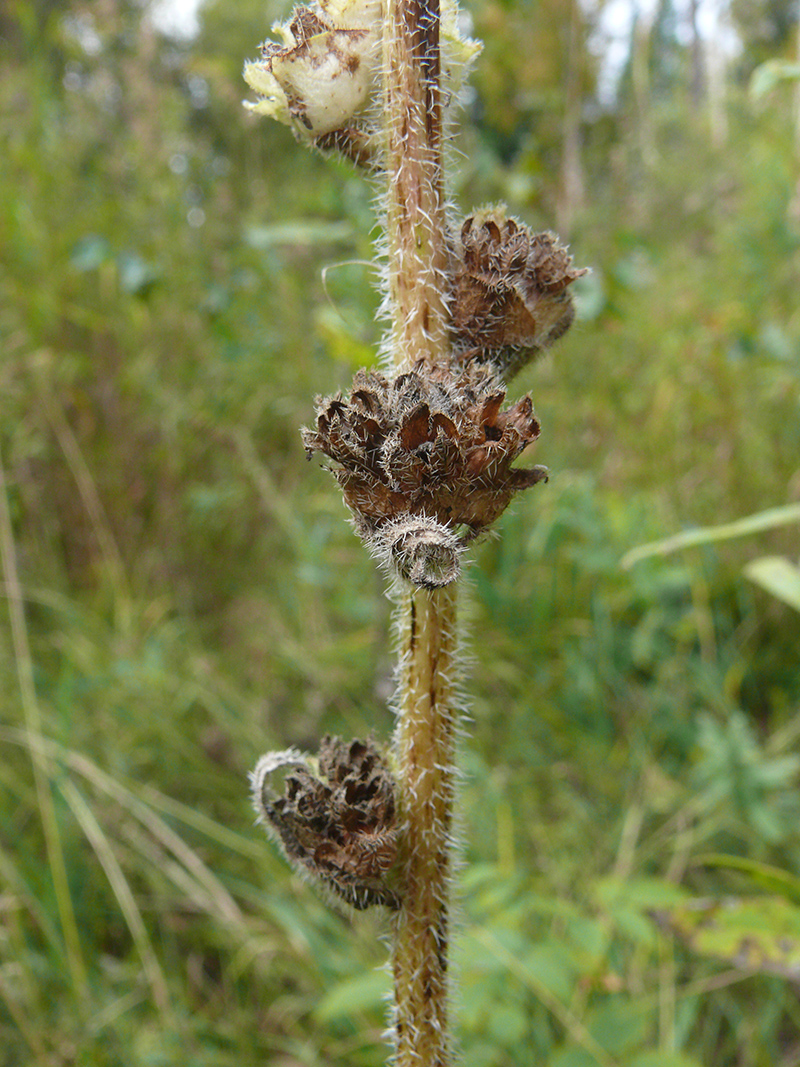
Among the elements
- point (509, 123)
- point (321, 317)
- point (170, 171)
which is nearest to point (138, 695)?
point (321, 317)

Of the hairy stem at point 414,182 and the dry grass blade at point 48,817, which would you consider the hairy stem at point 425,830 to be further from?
the dry grass blade at point 48,817

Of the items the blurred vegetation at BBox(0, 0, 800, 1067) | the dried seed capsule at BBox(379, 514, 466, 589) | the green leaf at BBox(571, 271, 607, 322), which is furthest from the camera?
the green leaf at BBox(571, 271, 607, 322)

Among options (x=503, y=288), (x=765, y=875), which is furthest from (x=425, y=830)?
(x=765, y=875)

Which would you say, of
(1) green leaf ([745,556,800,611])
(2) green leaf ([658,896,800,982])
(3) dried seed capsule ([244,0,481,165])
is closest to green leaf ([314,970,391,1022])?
(2) green leaf ([658,896,800,982])

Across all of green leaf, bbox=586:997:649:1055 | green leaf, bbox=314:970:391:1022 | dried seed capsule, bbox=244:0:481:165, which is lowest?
green leaf, bbox=586:997:649:1055

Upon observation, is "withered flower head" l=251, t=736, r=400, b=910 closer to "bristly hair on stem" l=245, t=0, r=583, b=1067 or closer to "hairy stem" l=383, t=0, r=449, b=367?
"bristly hair on stem" l=245, t=0, r=583, b=1067

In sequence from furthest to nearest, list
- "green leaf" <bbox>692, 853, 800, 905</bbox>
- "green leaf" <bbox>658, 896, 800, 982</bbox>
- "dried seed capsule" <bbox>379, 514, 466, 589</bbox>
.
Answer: "green leaf" <bbox>658, 896, 800, 982</bbox>
"green leaf" <bbox>692, 853, 800, 905</bbox>
"dried seed capsule" <bbox>379, 514, 466, 589</bbox>

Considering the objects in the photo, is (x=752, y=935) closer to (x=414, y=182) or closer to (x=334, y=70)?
(x=414, y=182)

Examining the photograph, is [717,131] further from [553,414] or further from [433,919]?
[433,919]
